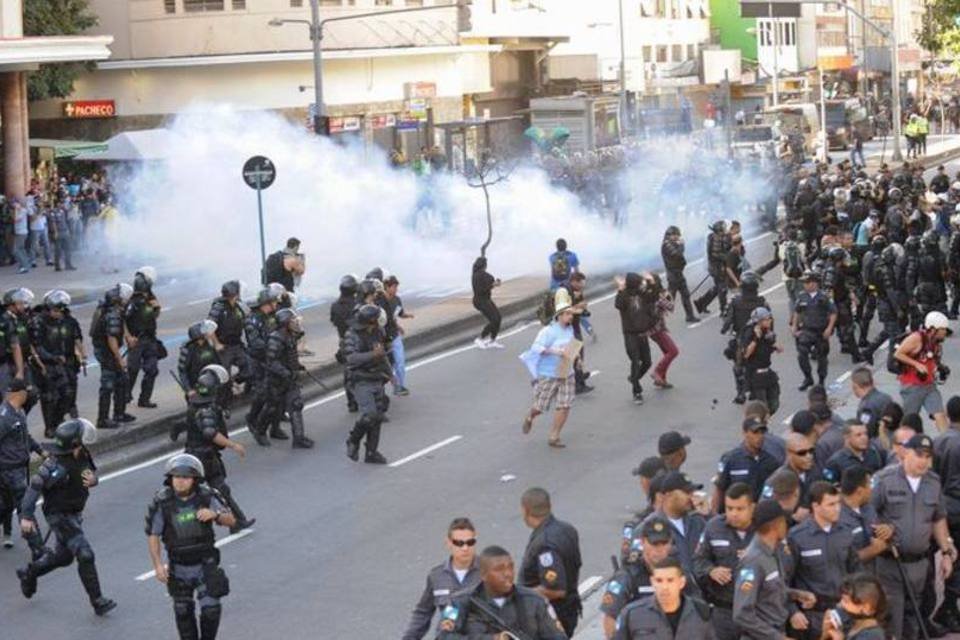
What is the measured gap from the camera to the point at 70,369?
66.1 ft

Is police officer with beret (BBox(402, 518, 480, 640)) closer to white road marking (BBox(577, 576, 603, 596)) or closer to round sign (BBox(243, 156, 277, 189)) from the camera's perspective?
white road marking (BBox(577, 576, 603, 596))

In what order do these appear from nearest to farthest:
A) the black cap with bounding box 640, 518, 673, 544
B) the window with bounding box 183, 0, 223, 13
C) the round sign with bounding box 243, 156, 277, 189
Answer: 1. the black cap with bounding box 640, 518, 673, 544
2. the round sign with bounding box 243, 156, 277, 189
3. the window with bounding box 183, 0, 223, 13

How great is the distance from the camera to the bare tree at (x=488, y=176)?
Result: 34.8 meters

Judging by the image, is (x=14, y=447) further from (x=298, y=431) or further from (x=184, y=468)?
(x=298, y=431)

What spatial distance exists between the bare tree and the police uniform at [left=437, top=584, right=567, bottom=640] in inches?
931

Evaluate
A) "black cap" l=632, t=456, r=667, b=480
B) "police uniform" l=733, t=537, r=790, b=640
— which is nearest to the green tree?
"black cap" l=632, t=456, r=667, b=480

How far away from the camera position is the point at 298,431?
19.8m

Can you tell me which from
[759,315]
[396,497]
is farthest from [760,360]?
[396,497]

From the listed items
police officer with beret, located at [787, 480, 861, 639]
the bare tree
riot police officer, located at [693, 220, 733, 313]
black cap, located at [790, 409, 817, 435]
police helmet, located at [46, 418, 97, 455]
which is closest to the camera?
police officer with beret, located at [787, 480, 861, 639]

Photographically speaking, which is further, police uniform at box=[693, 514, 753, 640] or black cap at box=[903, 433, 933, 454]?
black cap at box=[903, 433, 933, 454]

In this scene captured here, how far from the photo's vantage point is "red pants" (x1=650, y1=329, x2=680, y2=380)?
A: 22.4 metres

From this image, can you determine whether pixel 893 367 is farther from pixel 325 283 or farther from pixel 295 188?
pixel 295 188

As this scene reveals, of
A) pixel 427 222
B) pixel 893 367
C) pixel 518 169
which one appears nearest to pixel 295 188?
pixel 427 222

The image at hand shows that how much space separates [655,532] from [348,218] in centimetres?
2773
